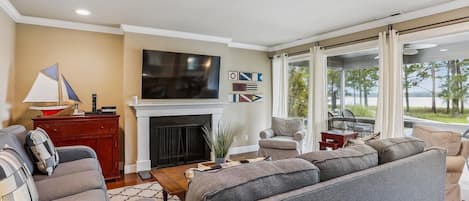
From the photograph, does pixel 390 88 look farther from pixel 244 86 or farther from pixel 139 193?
pixel 139 193

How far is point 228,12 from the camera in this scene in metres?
3.52

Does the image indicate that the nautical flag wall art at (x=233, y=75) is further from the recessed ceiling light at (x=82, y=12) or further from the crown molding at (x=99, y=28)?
the recessed ceiling light at (x=82, y=12)

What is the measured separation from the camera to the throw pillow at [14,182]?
131cm

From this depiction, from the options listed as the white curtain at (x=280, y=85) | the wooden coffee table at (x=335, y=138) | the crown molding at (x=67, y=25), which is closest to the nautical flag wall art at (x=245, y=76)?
the white curtain at (x=280, y=85)

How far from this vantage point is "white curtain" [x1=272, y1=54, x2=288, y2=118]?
18.1ft

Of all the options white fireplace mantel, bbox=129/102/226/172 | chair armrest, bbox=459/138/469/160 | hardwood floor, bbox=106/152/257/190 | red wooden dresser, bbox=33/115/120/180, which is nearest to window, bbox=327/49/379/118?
chair armrest, bbox=459/138/469/160

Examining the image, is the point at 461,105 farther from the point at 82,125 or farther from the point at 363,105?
the point at 82,125

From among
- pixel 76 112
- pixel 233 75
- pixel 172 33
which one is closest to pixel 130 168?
pixel 76 112

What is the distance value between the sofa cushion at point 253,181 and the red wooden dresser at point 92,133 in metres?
3.01

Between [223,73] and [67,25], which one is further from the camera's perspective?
[223,73]

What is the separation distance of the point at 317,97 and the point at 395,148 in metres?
3.09

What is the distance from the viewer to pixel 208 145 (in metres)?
4.80

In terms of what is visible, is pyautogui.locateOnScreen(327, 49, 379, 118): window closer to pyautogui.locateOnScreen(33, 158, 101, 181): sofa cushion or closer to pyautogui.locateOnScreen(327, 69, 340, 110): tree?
pyautogui.locateOnScreen(327, 69, 340, 110): tree

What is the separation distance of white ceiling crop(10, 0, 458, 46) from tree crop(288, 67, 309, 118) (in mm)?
1190
